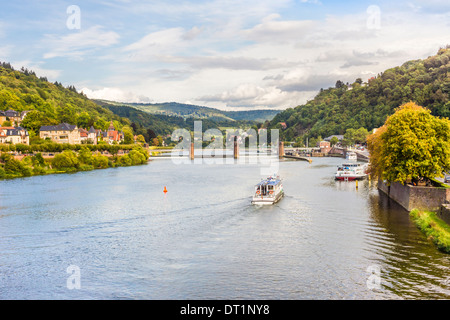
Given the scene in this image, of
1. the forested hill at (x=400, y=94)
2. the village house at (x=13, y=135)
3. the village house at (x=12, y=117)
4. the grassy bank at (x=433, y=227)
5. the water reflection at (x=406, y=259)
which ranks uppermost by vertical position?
the forested hill at (x=400, y=94)

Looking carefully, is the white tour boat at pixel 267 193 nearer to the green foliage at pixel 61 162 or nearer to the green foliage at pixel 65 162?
the green foliage at pixel 61 162

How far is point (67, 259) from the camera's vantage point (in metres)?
25.0

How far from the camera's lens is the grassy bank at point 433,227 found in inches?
993

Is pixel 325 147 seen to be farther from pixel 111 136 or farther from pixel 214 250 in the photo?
pixel 214 250

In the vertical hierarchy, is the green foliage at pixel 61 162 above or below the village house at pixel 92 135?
below

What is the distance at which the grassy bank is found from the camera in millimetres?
25219

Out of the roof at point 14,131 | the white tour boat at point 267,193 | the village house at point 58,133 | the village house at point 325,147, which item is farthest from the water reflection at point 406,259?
the village house at point 325,147

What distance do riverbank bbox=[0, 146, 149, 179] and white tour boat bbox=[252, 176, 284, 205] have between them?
1697 inches

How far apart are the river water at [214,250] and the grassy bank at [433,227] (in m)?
0.58

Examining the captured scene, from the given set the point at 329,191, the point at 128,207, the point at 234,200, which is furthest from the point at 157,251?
the point at 329,191

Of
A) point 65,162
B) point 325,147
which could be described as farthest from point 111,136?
point 325,147

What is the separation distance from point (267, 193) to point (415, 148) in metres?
14.9

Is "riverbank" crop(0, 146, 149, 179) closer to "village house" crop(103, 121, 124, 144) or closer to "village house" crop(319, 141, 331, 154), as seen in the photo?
"village house" crop(103, 121, 124, 144)

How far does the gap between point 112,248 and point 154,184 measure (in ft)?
113
